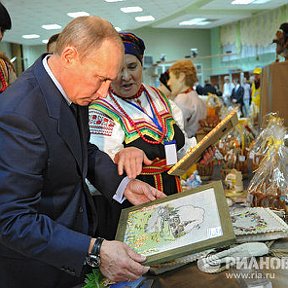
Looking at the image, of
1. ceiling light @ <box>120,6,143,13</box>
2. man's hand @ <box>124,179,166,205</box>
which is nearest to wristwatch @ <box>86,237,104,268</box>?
man's hand @ <box>124,179,166,205</box>

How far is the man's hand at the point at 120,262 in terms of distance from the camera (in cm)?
91

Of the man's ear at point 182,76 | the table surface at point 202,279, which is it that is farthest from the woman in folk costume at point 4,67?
the man's ear at point 182,76

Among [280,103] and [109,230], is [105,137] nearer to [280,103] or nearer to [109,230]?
[109,230]

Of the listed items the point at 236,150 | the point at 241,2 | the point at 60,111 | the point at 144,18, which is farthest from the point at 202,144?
the point at 144,18

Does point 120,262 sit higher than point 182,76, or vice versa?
point 182,76

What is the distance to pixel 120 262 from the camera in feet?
→ 2.99

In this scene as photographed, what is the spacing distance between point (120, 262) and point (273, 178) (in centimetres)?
76

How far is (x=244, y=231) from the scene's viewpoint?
1155 millimetres

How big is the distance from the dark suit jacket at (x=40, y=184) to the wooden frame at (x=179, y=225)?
14cm

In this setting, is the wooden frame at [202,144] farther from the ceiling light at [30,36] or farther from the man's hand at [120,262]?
the ceiling light at [30,36]

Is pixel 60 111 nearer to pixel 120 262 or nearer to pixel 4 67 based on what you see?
pixel 120 262

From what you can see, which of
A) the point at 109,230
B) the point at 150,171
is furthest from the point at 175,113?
the point at 109,230

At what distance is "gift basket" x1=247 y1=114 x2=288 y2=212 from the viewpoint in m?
1.41

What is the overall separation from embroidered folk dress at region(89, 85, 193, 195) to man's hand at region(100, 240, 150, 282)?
0.71 meters
